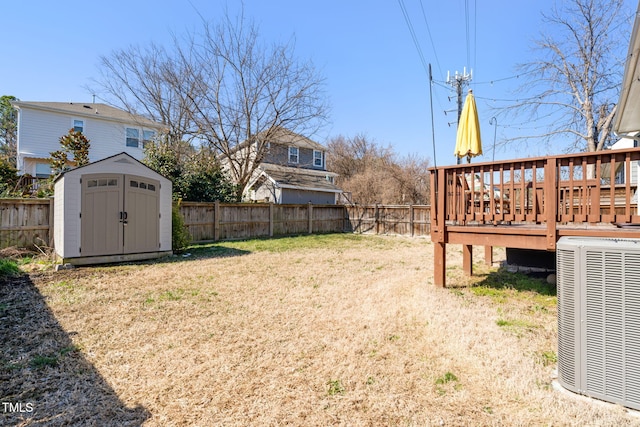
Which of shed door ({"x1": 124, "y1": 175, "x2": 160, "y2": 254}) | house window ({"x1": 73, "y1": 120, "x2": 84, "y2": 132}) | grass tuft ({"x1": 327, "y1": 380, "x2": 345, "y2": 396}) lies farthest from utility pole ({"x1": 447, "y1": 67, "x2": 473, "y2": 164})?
house window ({"x1": 73, "y1": 120, "x2": 84, "y2": 132})

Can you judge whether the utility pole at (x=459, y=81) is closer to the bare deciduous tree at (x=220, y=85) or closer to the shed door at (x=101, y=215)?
the bare deciduous tree at (x=220, y=85)

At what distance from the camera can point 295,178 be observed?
61.4 ft

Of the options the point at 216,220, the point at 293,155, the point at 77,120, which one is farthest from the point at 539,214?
the point at 77,120

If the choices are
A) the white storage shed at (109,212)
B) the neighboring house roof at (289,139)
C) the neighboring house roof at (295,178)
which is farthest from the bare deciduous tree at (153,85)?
the white storage shed at (109,212)

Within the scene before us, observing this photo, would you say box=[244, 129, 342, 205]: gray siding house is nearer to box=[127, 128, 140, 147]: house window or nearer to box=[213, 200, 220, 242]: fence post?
box=[213, 200, 220, 242]: fence post

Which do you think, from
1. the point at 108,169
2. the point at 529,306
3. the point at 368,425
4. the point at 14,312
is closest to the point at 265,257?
the point at 108,169

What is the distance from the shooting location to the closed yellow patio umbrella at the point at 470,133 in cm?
643

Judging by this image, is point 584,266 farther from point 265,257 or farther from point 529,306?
point 265,257

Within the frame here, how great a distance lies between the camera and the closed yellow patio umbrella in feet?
21.1

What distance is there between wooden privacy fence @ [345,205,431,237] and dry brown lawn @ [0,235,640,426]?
8911mm

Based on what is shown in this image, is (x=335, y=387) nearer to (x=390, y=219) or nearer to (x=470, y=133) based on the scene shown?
(x=470, y=133)

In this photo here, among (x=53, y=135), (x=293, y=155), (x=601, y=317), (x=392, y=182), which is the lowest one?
(x=601, y=317)

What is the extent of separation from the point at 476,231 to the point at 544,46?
51.6 feet

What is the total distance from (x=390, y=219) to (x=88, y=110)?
673 inches
